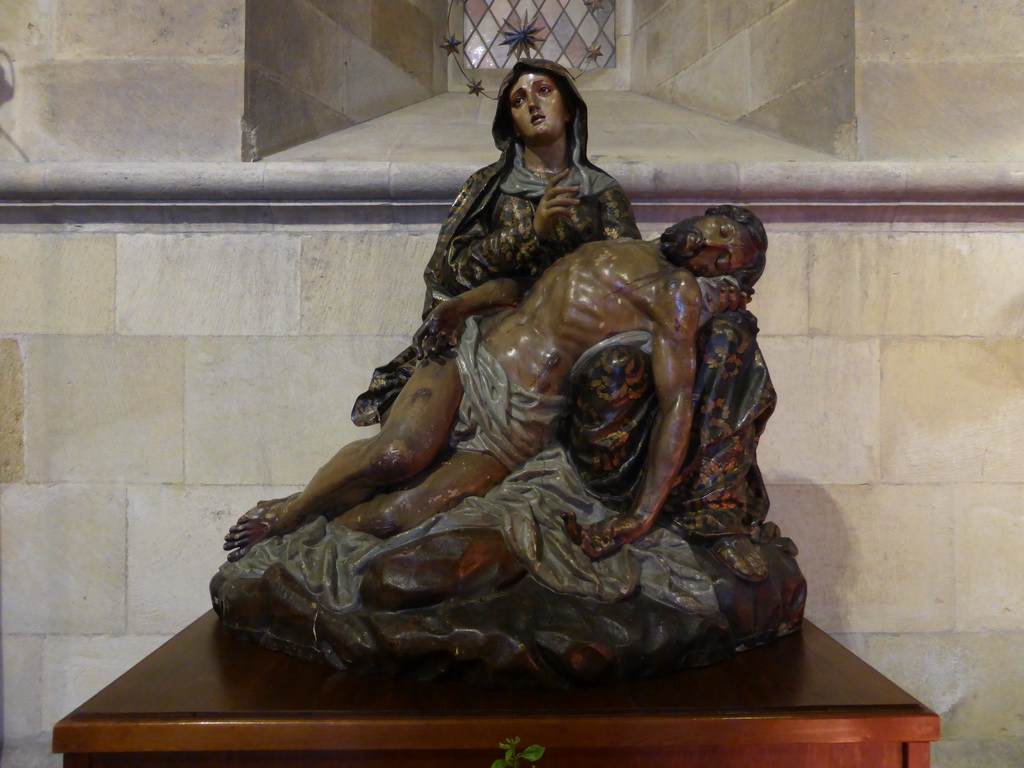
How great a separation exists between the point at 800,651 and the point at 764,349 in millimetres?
1365

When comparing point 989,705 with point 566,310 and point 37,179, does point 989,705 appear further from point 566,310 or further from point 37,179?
point 37,179

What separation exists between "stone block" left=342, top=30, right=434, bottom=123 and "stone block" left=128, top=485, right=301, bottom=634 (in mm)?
1844

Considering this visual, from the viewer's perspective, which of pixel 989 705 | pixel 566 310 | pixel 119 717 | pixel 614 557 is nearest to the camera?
pixel 119 717

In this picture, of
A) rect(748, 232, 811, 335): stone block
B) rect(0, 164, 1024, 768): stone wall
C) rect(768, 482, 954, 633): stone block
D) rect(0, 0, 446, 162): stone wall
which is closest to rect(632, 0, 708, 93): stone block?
rect(0, 164, 1024, 768): stone wall

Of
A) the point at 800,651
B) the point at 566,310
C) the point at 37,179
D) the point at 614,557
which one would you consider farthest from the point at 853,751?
the point at 37,179

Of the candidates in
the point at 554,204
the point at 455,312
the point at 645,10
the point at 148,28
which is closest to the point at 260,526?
the point at 455,312

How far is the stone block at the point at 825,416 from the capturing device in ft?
9.86

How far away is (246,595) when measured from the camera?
1.98 m

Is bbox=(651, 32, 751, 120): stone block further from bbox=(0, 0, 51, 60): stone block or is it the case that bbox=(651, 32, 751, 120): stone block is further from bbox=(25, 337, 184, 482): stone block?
bbox=(0, 0, 51, 60): stone block

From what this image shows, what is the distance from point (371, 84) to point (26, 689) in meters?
2.94

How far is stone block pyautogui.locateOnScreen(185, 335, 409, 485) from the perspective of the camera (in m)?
3.04

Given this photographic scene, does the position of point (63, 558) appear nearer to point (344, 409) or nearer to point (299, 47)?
point (344, 409)

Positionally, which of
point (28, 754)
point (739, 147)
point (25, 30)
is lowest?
point (28, 754)

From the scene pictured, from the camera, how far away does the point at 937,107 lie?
312cm
